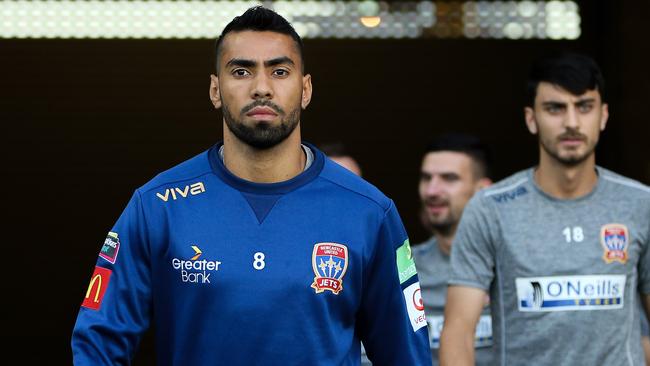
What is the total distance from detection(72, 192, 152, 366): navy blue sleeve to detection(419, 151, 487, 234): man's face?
314cm

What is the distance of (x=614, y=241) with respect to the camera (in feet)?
18.5

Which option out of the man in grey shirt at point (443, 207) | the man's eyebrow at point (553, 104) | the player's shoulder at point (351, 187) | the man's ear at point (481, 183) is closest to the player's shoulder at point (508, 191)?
the man's eyebrow at point (553, 104)

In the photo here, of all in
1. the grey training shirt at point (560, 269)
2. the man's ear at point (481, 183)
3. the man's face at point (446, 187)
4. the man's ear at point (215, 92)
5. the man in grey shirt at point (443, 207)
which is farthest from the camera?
the man's ear at point (481, 183)

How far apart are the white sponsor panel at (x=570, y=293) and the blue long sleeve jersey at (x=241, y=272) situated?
1.43 m

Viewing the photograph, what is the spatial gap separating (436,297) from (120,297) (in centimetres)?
304

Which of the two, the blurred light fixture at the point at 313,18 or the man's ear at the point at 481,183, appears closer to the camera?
the man's ear at the point at 481,183

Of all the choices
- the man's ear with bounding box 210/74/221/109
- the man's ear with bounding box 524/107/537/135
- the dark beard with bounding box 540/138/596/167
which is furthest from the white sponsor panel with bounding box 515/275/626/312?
the man's ear with bounding box 210/74/221/109

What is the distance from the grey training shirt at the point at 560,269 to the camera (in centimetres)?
550

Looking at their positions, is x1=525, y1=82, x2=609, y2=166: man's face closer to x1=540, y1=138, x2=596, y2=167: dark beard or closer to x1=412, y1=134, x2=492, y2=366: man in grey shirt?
x1=540, y1=138, x2=596, y2=167: dark beard

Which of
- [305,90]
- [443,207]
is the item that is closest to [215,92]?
[305,90]

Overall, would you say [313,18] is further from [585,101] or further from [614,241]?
[614,241]

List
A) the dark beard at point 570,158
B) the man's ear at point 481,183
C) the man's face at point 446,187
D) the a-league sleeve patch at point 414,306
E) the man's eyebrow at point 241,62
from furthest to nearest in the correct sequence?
1. the man's ear at point 481,183
2. the man's face at point 446,187
3. the dark beard at point 570,158
4. the a-league sleeve patch at point 414,306
5. the man's eyebrow at point 241,62

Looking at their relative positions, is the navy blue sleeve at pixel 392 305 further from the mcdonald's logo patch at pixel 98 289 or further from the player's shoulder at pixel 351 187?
the mcdonald's logo patch at pixel 98 289

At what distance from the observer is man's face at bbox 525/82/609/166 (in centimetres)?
573
